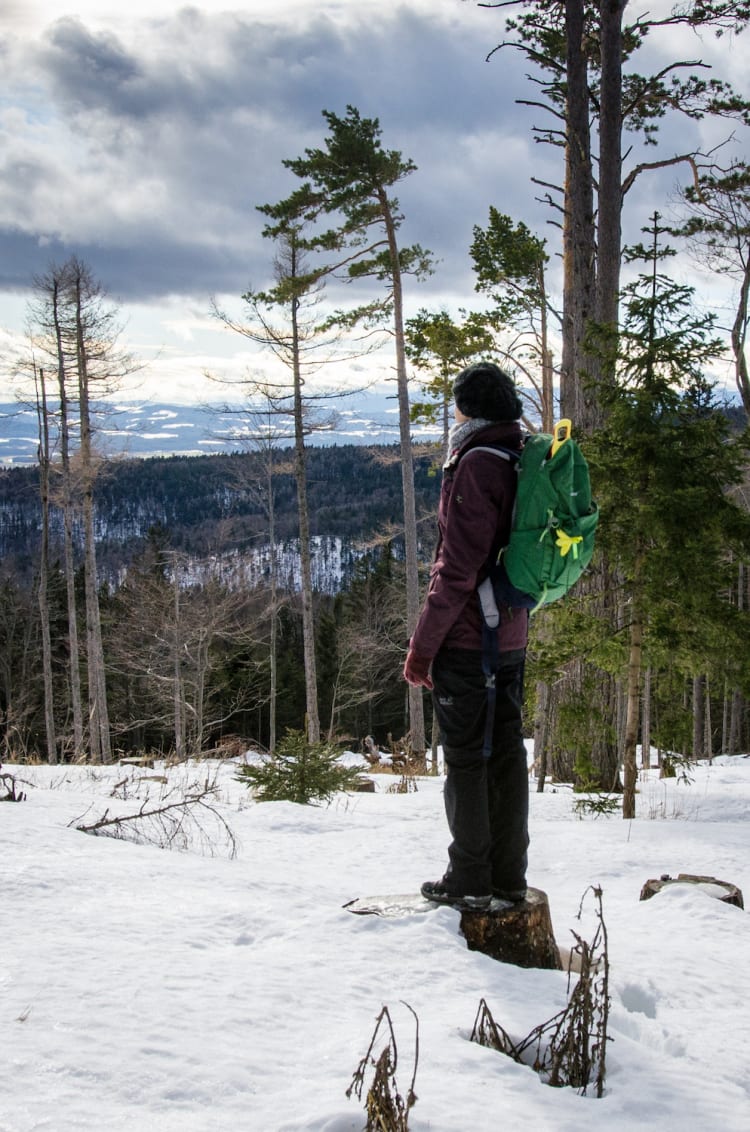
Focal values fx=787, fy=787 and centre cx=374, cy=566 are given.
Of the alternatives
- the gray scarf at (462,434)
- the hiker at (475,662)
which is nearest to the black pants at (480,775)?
the hiker at (475,662)

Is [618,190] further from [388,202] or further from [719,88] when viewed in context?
[388,202]

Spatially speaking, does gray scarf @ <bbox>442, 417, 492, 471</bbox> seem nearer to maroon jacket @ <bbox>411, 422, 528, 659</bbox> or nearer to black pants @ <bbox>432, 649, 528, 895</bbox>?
maroon jacket @ <bbox>411, 422, 528, 659</bbox>

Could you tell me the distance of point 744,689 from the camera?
602cm

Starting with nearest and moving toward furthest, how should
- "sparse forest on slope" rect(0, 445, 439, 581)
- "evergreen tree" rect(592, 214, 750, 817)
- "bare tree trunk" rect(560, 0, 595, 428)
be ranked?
"evergreen tree" rect(592, 214, 750, 817) < "bare tree trunk" rect(560, 0, 595, 428) < "sparse forest on slope" rect(0, 445, 439, 581)

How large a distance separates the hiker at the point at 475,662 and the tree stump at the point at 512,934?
6cm

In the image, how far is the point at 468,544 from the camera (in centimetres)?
303

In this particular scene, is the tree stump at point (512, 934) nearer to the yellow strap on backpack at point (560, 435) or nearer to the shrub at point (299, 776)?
the yellow strap on backpack at point (560, 435)

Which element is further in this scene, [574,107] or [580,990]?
[574,107]

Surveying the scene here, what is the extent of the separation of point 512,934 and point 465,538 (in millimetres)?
1499

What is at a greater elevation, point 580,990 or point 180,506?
point 180,506

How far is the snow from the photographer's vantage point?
5.56ft

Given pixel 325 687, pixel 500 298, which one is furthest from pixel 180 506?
pixel 500 298

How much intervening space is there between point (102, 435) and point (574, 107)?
590 inches

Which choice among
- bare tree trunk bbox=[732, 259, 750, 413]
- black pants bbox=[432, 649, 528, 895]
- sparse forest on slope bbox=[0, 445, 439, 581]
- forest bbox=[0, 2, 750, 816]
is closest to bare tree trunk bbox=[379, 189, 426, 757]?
forest bbox=[0, 2, 750, 816]
